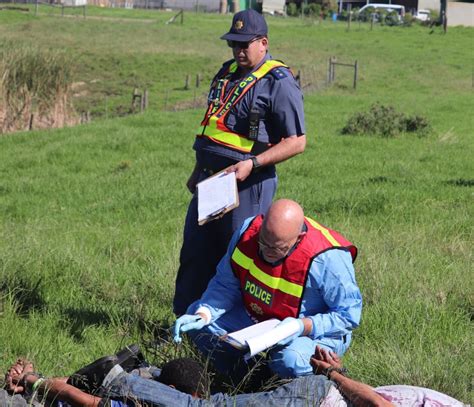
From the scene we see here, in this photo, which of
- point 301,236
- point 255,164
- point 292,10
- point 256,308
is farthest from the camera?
point 292,10

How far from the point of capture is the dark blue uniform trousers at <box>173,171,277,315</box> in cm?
607

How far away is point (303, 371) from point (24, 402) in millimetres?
1409

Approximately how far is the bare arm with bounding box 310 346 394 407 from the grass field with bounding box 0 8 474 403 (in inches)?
21.9

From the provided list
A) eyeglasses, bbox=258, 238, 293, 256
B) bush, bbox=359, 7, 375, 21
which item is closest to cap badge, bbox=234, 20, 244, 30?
eyeglasses, bbox=258, 238, 293, 256

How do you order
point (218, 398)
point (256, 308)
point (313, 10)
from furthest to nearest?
point (313, 10) → point (256, 308) → point (218, 398)

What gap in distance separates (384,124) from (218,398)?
1447cm

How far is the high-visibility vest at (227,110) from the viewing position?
232 inches

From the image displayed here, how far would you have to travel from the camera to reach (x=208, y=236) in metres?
6.20

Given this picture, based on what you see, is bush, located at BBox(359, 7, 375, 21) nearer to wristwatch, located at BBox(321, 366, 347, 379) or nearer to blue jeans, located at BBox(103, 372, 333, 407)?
wristwatch, located at BBox(321, 366, 347, 379)

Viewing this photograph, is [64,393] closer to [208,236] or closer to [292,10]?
[208,236]

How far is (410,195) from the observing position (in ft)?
39.6

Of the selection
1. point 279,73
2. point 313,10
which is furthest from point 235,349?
point 313,10

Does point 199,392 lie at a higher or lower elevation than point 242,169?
lower

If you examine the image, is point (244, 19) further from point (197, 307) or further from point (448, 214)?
point (448, 214)
